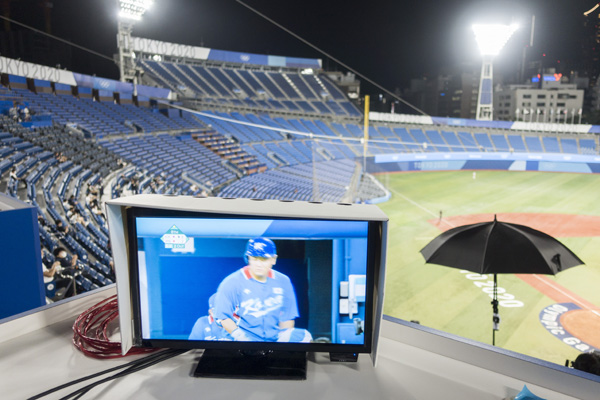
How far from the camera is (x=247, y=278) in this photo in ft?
5.53

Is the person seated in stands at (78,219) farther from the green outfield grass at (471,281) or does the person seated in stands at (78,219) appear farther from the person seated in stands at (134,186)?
the green outfield grass at (471,281)

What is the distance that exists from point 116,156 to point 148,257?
15908 millimetres

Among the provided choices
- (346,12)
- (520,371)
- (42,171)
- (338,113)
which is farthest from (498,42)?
(520,371)

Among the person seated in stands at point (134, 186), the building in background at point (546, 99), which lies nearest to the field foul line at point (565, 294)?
the person seated in stands at point (134, 186)

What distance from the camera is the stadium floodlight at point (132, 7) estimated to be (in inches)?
926

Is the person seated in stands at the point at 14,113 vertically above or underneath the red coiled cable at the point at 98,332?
above

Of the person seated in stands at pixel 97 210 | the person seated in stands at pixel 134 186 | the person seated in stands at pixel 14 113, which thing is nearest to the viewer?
the person seated in stands at pixel 97 210

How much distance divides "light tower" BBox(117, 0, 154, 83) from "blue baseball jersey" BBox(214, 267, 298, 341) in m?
26.3

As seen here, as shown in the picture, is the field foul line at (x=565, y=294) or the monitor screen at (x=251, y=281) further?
the field foul line at (x=565, y=294)

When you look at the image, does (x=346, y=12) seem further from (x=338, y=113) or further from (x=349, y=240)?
(x=349, y=240)

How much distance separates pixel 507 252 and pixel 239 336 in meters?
2.55

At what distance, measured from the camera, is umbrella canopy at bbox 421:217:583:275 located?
3.23 meters

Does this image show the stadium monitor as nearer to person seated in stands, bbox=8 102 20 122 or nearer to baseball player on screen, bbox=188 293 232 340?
baseball player on screen, bbox=188 293 232 340

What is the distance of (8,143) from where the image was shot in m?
12.3
